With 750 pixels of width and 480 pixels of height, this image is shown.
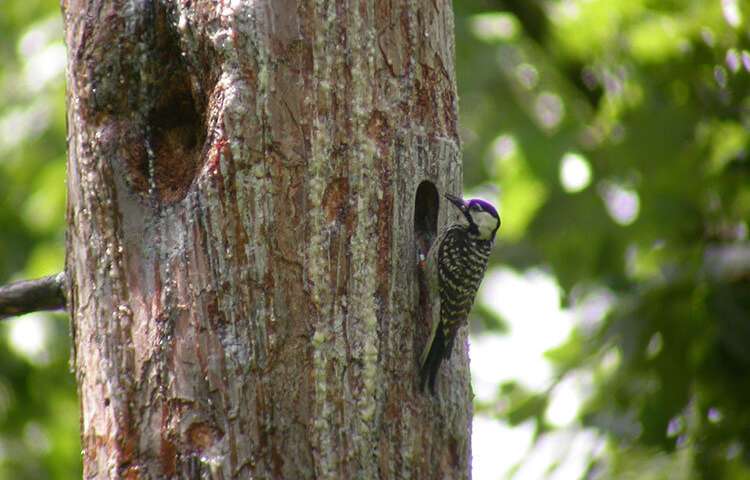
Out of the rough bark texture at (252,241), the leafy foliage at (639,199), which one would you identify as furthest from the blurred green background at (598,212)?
the rough bark texture at (252,241)

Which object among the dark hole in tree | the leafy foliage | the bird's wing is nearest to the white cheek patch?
the leafy foliage

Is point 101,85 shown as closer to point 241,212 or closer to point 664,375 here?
point 241,212

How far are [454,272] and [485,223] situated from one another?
0.84 metres

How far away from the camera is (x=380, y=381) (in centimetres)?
366

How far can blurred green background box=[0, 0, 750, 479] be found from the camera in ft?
16.3

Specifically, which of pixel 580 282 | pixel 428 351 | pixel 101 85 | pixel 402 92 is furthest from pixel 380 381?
pixel 580 282

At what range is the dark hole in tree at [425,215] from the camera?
164 inches

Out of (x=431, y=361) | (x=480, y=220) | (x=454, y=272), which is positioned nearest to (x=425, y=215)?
(x=454, y=272)

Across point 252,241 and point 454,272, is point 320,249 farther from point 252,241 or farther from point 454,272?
point 454,272

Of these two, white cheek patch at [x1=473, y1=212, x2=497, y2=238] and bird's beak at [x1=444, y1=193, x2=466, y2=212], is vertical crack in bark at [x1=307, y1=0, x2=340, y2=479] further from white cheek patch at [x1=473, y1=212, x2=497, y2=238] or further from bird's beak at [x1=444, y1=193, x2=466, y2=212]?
white cheek patch at [x1=473, y1=212, x2=497, y2=238]

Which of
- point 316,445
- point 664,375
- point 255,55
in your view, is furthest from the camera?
point 664,375

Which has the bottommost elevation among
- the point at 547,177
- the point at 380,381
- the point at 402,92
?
the point at 380,381

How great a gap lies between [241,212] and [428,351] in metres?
0.78

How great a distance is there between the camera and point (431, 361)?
377 cm
